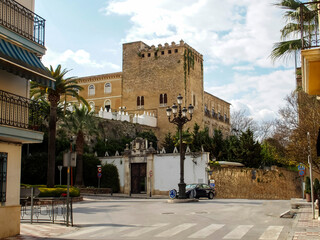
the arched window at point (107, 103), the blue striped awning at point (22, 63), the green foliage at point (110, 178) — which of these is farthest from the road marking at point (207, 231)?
the arched window at point (107, 103)

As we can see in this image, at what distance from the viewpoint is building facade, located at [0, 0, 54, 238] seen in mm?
11023

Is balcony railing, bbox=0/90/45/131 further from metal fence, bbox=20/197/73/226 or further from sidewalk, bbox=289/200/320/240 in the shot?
sidewalk, bbox=289/200/320/240

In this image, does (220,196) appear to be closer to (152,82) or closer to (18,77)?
(18,77)

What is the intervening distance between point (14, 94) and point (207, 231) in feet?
22.6

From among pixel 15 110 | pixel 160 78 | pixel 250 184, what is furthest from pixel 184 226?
pixel 160 78

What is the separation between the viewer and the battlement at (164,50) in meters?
64.3

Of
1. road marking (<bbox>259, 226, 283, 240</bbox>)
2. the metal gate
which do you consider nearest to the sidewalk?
road marking (<bbox>259, 226, 283, 240</bbox>)

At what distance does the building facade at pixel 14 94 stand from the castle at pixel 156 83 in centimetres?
4994

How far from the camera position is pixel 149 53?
6650 centimetres

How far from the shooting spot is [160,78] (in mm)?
65438

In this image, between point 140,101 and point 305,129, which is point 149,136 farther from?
point 305,129

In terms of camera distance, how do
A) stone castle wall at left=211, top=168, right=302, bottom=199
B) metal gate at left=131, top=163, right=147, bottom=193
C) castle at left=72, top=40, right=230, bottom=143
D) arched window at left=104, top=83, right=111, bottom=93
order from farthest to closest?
arched window at left=104, top=83, right=111, bottom=93
castle at left=72, top=40, right=230, bottom=143
metal gate at left=131, top=163, right=147, bottom=193
stone castle wall at left=211, top=168, right=302, bottom=199

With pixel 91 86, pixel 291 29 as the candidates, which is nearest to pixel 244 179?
pixel 291 29

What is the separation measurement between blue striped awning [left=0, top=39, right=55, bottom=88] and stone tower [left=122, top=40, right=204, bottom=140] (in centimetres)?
5034
